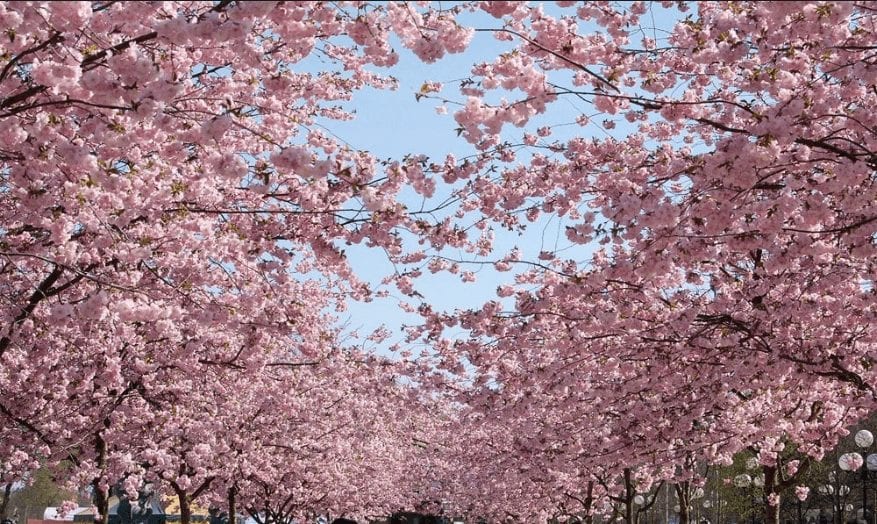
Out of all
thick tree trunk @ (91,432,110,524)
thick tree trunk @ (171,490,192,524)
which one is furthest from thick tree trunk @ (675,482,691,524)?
thick tree trunk @ (91,432,110,524)

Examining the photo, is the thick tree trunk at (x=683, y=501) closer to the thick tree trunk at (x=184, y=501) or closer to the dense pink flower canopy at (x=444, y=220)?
the dense pink flower canopy at (x=444, y=220)

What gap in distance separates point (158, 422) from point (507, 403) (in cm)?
728

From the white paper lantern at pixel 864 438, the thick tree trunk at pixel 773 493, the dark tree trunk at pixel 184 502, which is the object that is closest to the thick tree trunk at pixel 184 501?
the dark tree trunk at pixel 184 502

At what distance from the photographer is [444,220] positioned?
11.3 meters

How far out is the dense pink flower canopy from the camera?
729cm

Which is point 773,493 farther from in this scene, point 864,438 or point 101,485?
point 101,485

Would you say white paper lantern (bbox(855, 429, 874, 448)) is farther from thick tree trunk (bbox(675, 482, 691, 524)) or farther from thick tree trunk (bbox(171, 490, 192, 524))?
thick tree trunk (bbox(171, 490, 192, 524))

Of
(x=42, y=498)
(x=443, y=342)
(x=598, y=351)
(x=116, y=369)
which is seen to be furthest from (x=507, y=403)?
(x=42, y=498)

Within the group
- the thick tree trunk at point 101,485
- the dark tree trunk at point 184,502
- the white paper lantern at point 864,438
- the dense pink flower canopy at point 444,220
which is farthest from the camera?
the dark tree trunk at point 184,502

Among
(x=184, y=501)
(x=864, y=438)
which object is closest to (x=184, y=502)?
(x=184, y=501)

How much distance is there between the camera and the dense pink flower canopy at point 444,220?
729cm

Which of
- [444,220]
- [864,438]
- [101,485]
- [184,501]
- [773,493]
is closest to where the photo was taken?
[444,220]

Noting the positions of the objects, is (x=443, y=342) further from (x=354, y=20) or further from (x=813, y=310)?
(x=354, y=20)

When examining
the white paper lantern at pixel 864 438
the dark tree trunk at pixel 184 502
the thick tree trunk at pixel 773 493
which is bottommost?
the dark tree trunk at pixel 184 502
